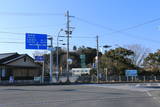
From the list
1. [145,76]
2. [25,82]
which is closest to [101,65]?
[145,76]

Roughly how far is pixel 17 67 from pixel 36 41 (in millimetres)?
11528

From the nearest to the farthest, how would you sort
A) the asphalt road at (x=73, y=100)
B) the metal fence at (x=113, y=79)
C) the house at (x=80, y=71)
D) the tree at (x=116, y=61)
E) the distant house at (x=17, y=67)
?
the asphalt road at (x=73, y=100)
the distant house at (x=17, y=67)
the metal fence at (x=113, y=79)
the tree at (x=116, y=61)
the house at (x=80, y=71)

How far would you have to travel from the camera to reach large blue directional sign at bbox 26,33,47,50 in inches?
1542

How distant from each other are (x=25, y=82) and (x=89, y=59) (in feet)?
171

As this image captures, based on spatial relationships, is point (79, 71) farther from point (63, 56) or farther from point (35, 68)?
point (35, 68)

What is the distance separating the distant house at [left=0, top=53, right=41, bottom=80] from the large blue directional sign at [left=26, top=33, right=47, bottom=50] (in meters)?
9.77

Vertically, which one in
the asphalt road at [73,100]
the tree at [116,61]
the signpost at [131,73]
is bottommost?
the asphalt road at [73,100]

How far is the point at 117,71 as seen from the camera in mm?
58906

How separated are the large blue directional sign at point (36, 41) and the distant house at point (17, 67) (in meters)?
9.77

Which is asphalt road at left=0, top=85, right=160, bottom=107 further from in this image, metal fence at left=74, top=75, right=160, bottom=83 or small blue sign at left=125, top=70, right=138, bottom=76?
small blue sign at left=125, top=70, right=138, bottom=76

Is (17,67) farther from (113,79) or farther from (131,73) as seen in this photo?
(131,73)

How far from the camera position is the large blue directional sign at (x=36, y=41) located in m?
39.2

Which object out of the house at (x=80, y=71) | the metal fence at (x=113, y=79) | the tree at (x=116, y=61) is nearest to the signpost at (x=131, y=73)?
the metal fence at (x=113, y=79)

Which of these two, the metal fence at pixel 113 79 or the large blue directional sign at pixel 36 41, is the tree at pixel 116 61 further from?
the large blue directional sign at pixel 36 41
